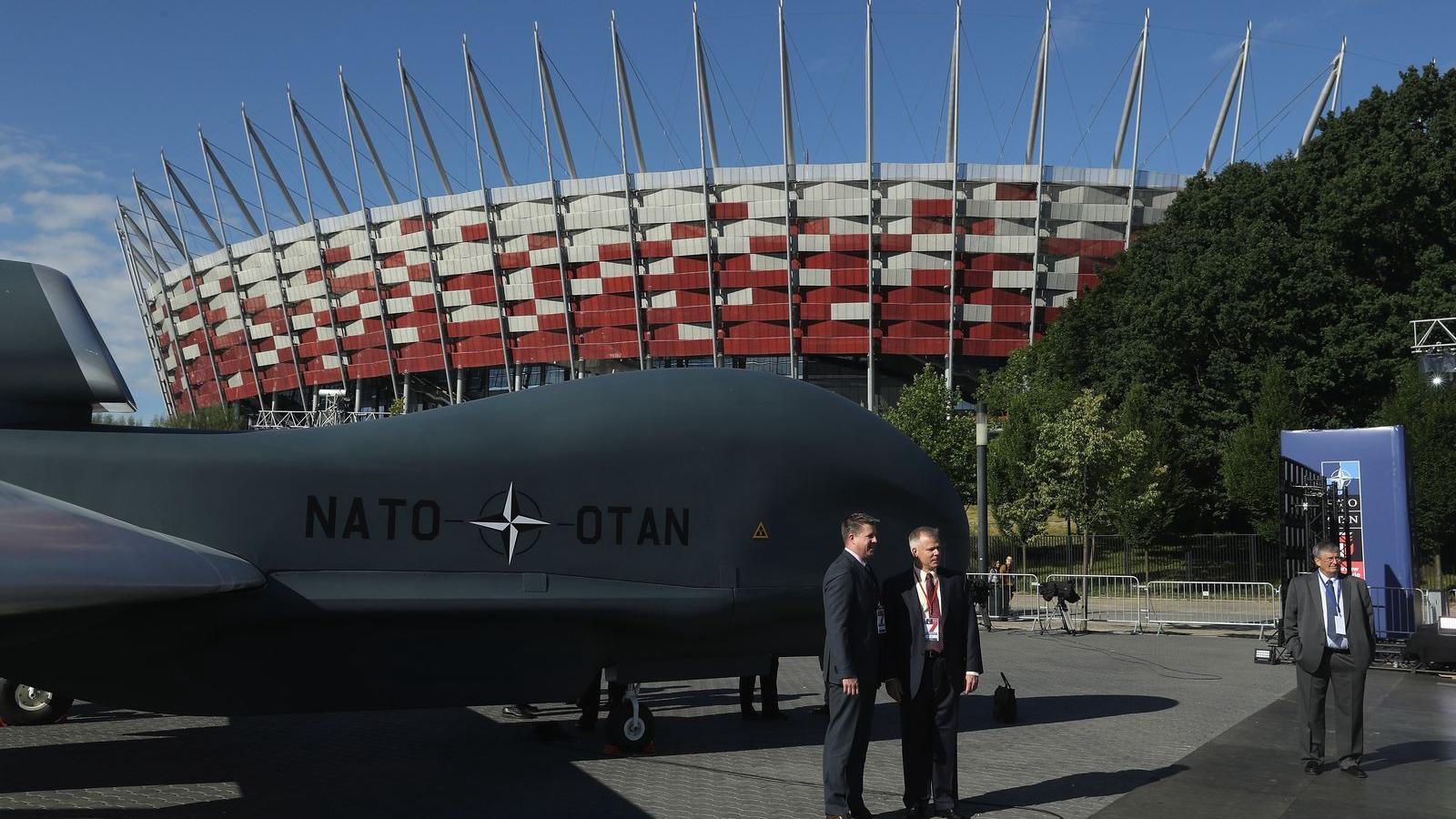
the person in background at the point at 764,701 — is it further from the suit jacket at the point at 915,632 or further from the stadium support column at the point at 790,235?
the stadium support column at the point at 790,235

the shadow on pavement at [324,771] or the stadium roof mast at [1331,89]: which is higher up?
the stadium roof mast at [1331,89]

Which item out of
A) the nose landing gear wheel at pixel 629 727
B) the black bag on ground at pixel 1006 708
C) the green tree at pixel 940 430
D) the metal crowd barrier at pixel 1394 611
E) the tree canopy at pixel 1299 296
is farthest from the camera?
the green tree at pixel 940 430

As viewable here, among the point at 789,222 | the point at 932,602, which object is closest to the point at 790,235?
the point at 789,222

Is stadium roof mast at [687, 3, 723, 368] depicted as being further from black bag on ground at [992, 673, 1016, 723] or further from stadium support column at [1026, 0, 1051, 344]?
black bag on ground at [992, 673, 1016, 723]

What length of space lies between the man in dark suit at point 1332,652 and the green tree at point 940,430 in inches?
1365

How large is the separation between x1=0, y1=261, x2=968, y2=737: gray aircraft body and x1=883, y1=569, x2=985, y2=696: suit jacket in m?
2.65

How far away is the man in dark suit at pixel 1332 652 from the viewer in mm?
8969

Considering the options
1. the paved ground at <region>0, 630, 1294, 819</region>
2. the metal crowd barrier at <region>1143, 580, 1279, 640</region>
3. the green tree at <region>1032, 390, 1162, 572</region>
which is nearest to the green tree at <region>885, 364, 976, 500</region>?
the green tree at <region>1032, 390, 1162, 572</region>

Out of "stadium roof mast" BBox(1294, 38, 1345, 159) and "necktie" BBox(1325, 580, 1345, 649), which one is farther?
"stadium roof mast" BBox(1294, 38, 1345, 159)

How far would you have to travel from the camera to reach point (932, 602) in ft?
24.4

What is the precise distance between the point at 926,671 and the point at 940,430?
39.8m

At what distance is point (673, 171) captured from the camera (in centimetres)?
Result: 6750

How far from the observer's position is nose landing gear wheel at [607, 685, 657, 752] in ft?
32.7

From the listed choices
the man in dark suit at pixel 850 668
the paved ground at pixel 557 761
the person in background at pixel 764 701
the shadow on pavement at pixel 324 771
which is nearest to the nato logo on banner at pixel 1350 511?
the paved ground at pixel 557 761
